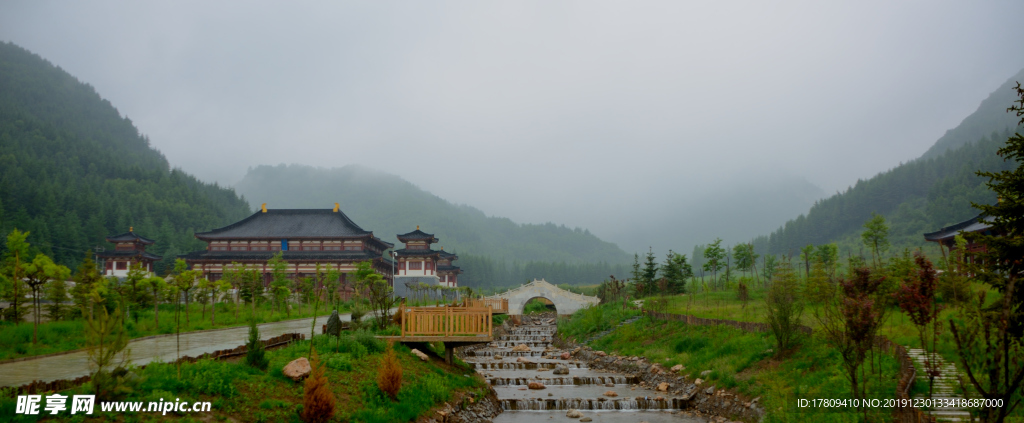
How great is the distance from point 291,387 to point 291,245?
47390 millimetres

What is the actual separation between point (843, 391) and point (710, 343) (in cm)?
823

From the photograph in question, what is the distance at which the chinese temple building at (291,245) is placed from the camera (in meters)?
51.4

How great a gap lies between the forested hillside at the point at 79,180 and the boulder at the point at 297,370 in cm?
6097

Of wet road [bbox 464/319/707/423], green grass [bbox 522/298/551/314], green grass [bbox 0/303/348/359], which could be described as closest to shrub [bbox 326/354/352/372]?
wet road [bbox 464/319/707/423]

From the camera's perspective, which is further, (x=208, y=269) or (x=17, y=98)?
(x=17, y=98)

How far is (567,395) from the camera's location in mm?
16172

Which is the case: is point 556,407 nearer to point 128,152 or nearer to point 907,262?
point 907,262

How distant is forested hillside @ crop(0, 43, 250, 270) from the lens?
6380 cm

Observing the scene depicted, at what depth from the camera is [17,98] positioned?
130 m

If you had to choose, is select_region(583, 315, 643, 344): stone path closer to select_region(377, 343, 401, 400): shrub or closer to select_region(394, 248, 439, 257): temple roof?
select_region(377, 343, 401, 400): shrub

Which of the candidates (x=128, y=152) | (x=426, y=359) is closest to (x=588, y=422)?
(x=426, y=359)

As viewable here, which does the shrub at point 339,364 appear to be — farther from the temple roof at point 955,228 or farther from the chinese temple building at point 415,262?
the chinese temple building at point 415,262

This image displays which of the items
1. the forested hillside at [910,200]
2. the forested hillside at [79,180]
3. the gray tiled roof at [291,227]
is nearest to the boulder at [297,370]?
the gray tiled roof at [291,227]

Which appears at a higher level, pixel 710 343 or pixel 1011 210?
pixel 1011 210
